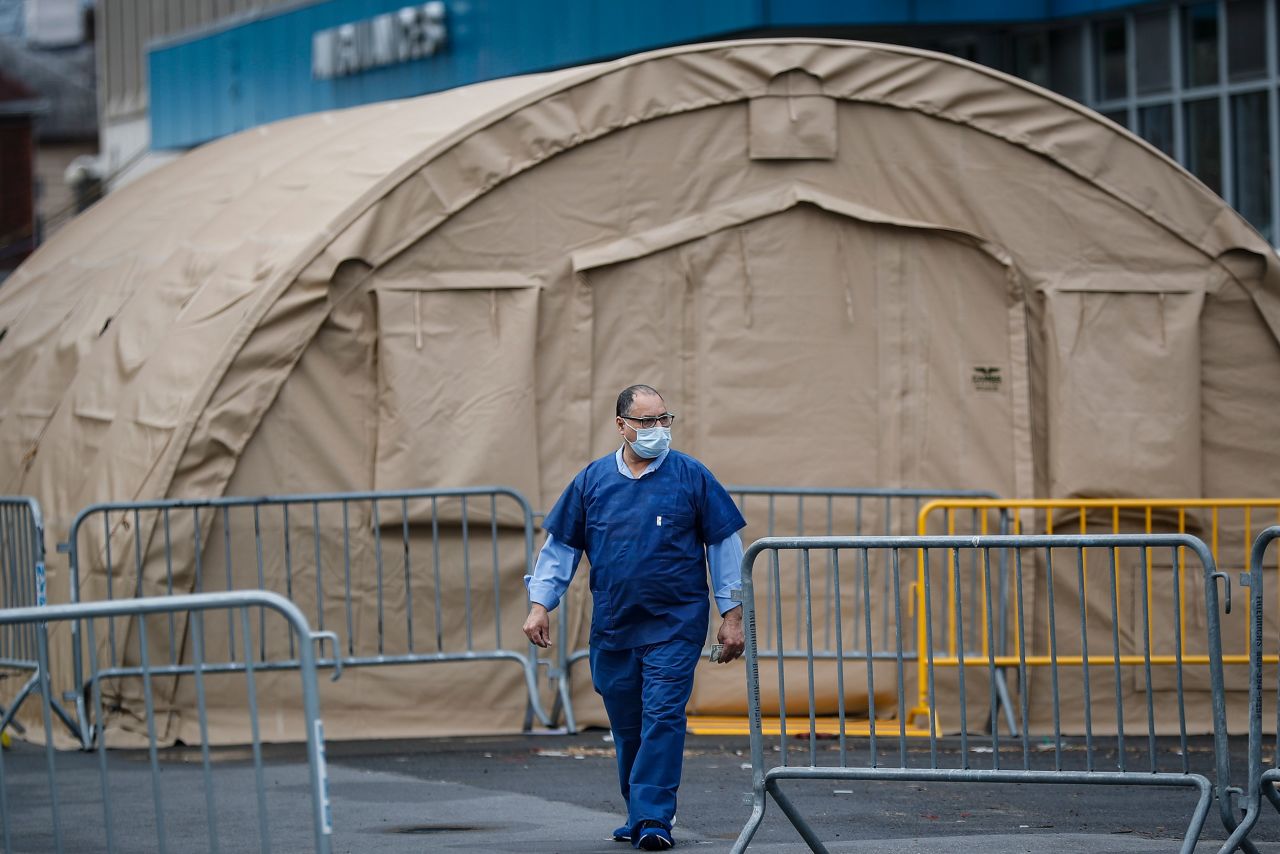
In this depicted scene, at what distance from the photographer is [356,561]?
1156 cm

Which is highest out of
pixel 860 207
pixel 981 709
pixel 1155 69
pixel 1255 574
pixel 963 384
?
pixel 1155 69

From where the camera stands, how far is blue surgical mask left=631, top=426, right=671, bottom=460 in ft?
26.2

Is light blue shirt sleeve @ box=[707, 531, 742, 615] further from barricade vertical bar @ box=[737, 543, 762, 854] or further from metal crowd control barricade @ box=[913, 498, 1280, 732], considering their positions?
metal crowd control barricade @ box=[913, 498, 1280, 732]

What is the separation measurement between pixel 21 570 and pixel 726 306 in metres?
4.22

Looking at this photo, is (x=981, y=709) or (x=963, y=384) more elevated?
(x=963, y=384)

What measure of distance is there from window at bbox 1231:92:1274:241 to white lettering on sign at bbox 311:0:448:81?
9.53 meters

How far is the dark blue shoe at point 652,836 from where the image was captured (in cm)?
777

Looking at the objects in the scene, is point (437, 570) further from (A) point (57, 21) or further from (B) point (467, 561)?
(A) point (57, 21)

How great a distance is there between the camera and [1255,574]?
7.17 metres

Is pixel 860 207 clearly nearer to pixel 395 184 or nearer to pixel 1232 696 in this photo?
pixel 395 184

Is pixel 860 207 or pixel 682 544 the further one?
pixel 860 207

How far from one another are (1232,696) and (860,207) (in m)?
3.55

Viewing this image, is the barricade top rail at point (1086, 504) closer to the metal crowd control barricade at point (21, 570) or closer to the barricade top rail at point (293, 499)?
the barricade top rail at point (293, 499)


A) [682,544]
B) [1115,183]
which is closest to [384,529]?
[682,544]
